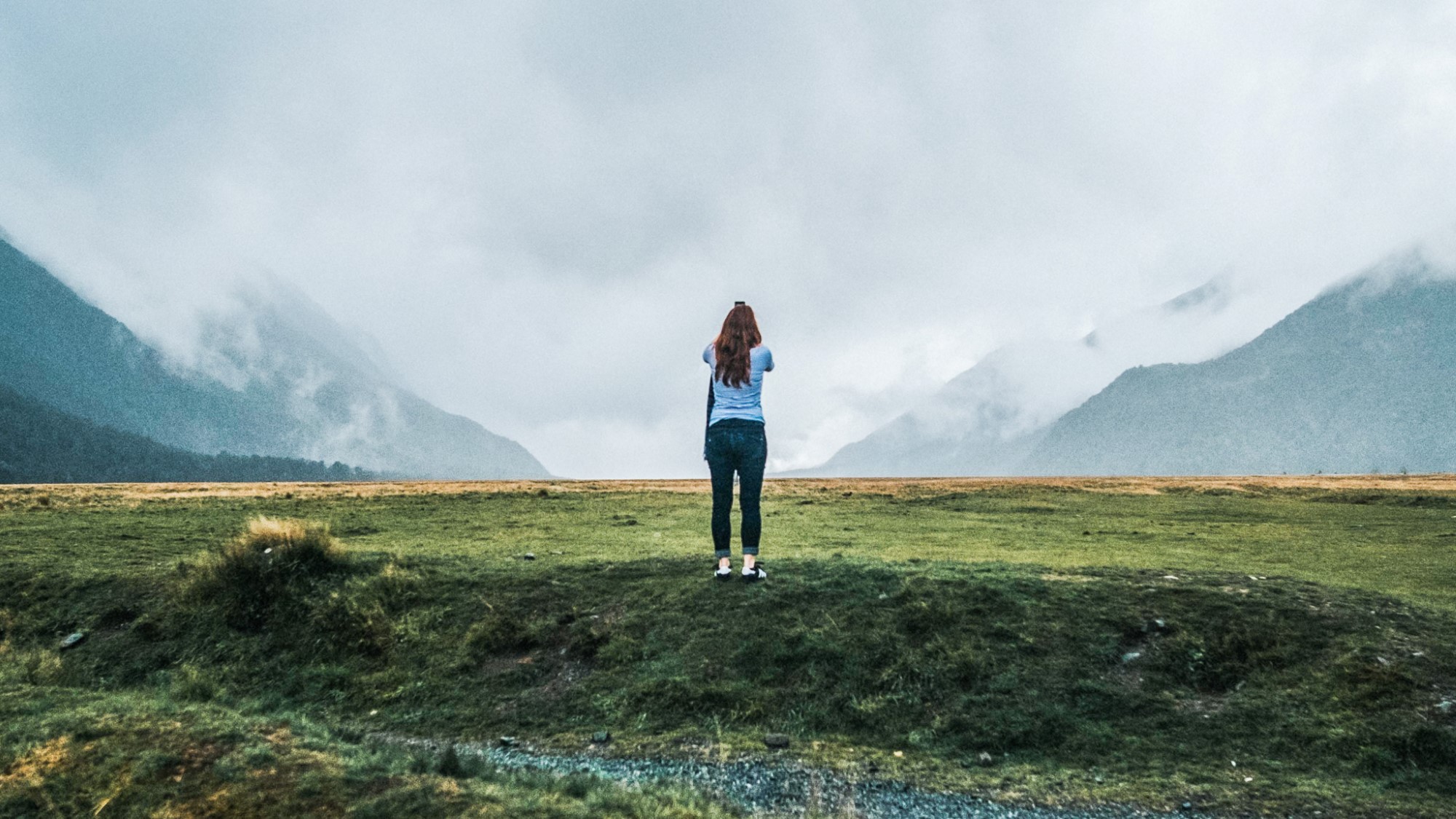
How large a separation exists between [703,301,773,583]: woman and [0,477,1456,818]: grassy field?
1.68 m

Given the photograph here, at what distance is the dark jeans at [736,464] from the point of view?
11.1 meters

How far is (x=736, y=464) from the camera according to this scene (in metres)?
11.2

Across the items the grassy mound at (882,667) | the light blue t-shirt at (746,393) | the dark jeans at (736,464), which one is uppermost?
the light blue t-shirt at (746,393)

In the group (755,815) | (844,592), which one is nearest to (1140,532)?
(844,592)

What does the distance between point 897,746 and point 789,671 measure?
1853 millimetres

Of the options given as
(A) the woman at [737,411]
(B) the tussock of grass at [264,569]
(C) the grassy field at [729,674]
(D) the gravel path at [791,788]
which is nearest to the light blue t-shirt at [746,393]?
(A) the woman at [737,411]

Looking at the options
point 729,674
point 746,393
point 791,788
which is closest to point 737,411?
point 746,393

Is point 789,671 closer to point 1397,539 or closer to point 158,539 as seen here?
point 158,539

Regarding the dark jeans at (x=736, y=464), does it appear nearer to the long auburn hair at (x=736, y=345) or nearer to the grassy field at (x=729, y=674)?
the long auburn hair at (x=736, y=345)

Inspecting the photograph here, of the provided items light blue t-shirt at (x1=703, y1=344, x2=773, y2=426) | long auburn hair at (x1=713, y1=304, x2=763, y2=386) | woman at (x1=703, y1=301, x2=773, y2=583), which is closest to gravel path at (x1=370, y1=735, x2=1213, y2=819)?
woman at (x1=703, y1=301, x2=773, y2=583)

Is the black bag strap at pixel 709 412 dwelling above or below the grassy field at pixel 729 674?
above

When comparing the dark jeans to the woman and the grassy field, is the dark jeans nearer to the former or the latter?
the woman

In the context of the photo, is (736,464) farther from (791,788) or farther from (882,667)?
(791,788)

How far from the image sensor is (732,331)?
10992mm
